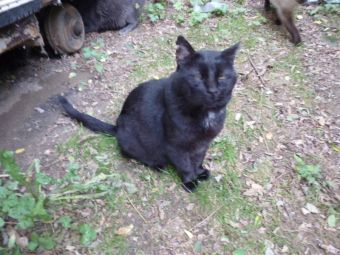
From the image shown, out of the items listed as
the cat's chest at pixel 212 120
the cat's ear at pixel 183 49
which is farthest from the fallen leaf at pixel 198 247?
the cat's ear at pixel 183 49

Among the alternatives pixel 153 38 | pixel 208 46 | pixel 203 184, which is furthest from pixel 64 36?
pixel 203 184

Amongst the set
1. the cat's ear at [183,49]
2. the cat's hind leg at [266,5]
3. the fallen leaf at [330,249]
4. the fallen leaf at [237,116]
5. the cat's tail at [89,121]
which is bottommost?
the fallen leaf at [330,249]

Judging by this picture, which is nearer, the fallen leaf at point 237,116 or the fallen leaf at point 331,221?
the fallen leaf at point 331,221

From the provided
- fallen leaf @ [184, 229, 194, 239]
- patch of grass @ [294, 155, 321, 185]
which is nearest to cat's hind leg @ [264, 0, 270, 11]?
patch of grass @ [294, 155, 321, 185]

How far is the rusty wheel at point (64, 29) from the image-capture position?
12.5ft

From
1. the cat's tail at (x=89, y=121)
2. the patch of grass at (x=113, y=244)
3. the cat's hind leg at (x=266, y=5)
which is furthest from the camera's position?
the cat's hind leg at (x=266, y=5)

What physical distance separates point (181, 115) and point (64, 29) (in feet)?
6.96

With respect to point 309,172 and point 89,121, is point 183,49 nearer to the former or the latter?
point 89,121

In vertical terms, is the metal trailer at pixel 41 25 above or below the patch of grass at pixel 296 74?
above

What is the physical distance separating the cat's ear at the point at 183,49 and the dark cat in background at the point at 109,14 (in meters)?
2.57

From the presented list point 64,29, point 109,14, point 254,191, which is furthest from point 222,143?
point 109,14

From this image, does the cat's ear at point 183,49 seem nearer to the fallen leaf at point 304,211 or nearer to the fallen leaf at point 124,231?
the fallen leaf at point 124,231

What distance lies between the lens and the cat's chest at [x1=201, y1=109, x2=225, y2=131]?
2476 millimetres

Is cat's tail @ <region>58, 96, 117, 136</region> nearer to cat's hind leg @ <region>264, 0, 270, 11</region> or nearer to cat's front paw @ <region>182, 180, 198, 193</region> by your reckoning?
cat's front paw @ <region>182, 180, 198, 193</region>
